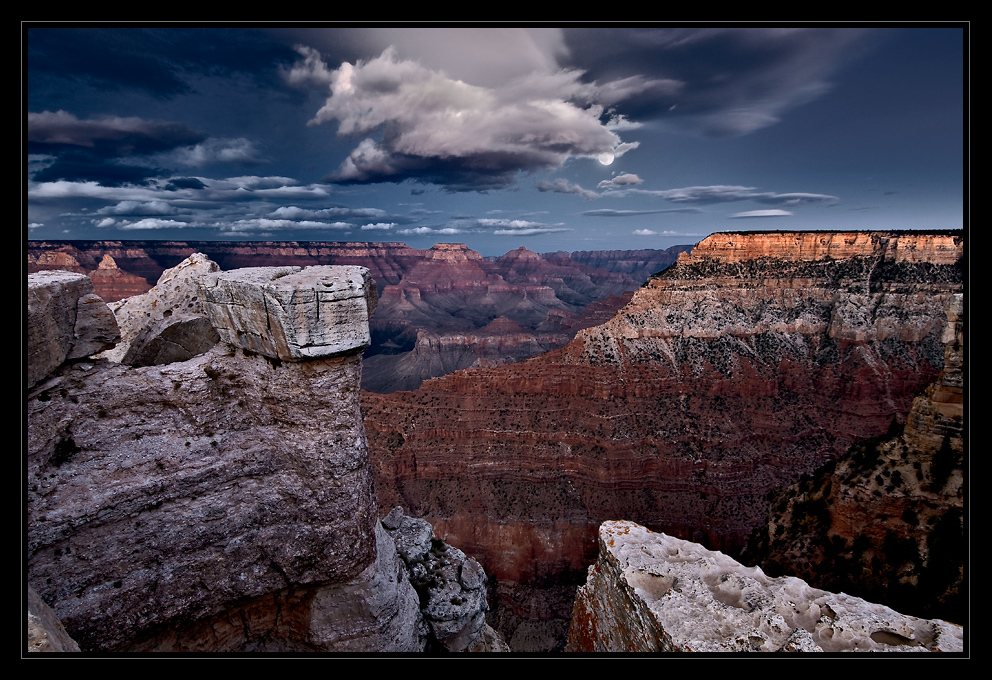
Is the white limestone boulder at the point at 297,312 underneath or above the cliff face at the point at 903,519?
above

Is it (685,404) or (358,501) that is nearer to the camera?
(358,501)

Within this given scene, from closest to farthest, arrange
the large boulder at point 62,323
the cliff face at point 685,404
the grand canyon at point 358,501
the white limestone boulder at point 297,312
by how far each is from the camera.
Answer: the large boulder at point 62,323
the grand canyon at point 358,501
the white limestone boulder at point 297,312
the cliff face at point 685,404

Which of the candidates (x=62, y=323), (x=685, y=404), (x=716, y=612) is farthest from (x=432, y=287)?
(x=716, y=612)

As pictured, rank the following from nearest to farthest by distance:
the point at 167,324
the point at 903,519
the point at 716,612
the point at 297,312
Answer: the point at 297,312
the point at 716,612
the point at 167,324
the point at 903,519

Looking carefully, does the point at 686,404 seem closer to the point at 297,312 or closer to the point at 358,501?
the point at 358,501

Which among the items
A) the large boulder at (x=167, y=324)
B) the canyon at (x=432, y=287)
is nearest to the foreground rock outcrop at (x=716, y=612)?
the large boulder at (x=167, y=324)

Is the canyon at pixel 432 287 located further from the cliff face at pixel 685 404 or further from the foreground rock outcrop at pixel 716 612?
the foreground rock outcrop at pixel 716 612

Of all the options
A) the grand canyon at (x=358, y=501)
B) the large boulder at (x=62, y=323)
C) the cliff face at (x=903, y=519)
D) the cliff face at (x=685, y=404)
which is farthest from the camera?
the cliff face at (x=685, y=404)
